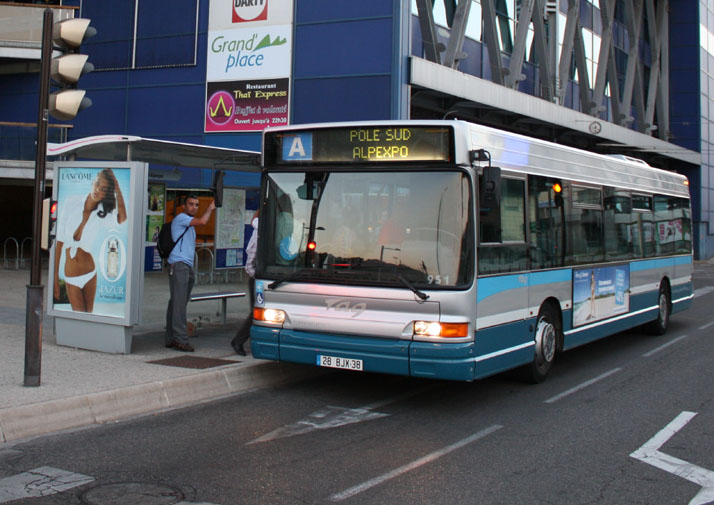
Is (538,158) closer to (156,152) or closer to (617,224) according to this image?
(617,224)

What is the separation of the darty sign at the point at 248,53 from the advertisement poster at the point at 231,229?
4.84 m

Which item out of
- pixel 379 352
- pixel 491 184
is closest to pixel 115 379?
pixel 379 352

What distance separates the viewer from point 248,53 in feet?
69.7

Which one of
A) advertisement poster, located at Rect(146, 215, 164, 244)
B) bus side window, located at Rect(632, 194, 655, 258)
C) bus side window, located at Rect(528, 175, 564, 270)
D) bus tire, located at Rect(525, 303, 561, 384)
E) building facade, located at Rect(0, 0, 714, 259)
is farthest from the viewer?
advertisement poster, located at Rect(146, 215, 164, 244)

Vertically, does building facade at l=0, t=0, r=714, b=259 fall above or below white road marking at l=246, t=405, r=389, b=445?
above

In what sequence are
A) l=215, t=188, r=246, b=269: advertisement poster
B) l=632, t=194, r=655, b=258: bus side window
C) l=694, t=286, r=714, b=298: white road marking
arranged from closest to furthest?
l=632, t=194, r=655, b=258: bus side window < l=215, t=188, r=246, b=269: advertisement poster < l=694, t=286, r=714, b=298: white road marking

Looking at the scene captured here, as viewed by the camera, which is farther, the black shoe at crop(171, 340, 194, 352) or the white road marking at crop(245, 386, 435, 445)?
the black shoe at crop(171, 340, 194, 352)

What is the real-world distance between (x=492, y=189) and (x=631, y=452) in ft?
A: 8.45

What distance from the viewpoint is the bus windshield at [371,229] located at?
275 inches

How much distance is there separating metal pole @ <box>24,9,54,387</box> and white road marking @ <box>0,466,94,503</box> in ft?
6.54

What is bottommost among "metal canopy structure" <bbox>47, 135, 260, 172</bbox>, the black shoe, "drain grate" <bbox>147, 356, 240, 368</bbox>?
"drain grate" <bbox>147, 356, 240, 368</bbox>

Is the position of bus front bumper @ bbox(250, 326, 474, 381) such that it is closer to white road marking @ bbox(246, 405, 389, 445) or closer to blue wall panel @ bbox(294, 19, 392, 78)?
white road marking @ bbox(246, 405, 389, 445)

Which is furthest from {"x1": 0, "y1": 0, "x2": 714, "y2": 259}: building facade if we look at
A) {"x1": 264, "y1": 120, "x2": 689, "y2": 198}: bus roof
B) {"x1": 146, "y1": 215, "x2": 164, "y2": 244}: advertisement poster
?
{"x1": 264, "y1": 120, "x2": 689, "y2": 198}: bus roof

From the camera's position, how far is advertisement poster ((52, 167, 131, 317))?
902cm
